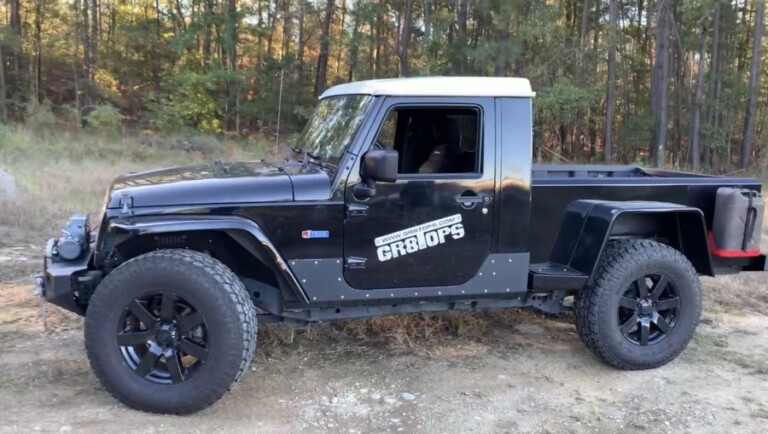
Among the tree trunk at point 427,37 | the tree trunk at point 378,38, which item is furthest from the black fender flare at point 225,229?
the tree trunk at point 378,38

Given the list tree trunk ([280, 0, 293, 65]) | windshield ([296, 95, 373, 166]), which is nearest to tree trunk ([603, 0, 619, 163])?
tree trunk ([280, 0, 293, 65])

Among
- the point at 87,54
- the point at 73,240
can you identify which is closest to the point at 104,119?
the point at 87,54

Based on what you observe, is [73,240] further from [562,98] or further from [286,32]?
[286,32]

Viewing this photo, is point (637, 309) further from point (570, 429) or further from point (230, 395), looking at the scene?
point (230, 395)

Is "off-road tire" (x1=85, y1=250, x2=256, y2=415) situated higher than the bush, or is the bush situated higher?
the bush

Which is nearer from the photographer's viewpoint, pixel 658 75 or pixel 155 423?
pixel 155 423

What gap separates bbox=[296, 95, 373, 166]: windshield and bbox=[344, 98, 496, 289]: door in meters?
0.19

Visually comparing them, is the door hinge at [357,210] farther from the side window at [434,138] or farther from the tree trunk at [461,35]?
the tree trunk at [461,35]

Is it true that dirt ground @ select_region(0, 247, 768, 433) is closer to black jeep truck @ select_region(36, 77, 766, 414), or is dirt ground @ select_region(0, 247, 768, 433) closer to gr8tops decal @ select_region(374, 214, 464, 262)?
black jeep truck @ select_region(36, 77, 766, 414)

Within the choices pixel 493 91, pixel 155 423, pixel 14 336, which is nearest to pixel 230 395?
pixel 155 423

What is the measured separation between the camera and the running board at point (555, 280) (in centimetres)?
446

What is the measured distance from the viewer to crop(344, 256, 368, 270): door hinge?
412 centimetres

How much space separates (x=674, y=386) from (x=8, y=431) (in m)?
3.99

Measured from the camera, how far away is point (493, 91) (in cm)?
432
